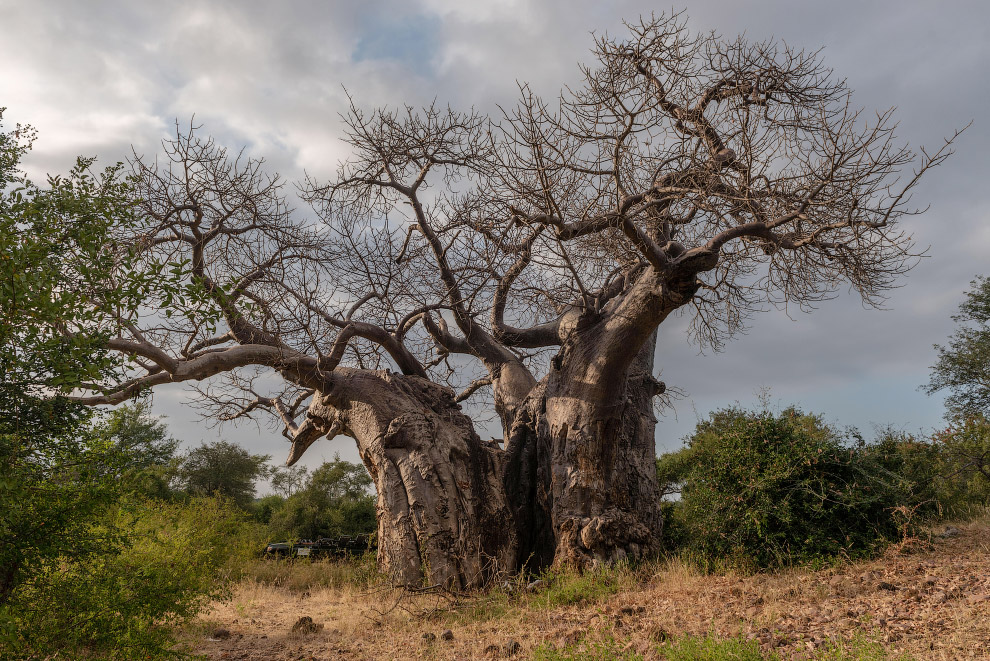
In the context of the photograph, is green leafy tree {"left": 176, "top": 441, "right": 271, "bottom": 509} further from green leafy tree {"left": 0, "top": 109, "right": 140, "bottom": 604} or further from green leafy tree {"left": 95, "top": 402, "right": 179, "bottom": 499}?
green leafy tree {"left": 0, "top": 109, "right": 140, "bottom": 604}

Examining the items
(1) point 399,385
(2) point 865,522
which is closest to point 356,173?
(1) point 399,385

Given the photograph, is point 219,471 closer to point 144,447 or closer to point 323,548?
point 144,447

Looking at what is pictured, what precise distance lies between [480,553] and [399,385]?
284cm

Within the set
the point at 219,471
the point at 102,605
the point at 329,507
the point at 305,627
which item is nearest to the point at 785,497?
the point at 305,627

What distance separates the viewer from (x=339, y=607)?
8.41 meters

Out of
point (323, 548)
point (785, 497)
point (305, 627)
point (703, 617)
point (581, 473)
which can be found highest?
point (581, 473)

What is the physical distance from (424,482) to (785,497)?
4.50m

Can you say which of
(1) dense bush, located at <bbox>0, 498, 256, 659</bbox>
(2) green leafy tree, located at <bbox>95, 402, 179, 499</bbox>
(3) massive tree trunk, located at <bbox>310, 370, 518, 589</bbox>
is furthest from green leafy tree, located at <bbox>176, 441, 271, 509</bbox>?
(1) dense bush, located at <bbox>0, 498, 256, 659</bbox>

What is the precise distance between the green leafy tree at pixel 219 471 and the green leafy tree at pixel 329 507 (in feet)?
10.5

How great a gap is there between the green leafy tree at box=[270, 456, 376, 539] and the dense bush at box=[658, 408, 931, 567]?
10.8 meters

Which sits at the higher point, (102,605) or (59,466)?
(59,466)

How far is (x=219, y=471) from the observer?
20.5m

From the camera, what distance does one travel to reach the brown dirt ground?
4.95 meters

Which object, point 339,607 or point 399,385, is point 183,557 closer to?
point 339,607
